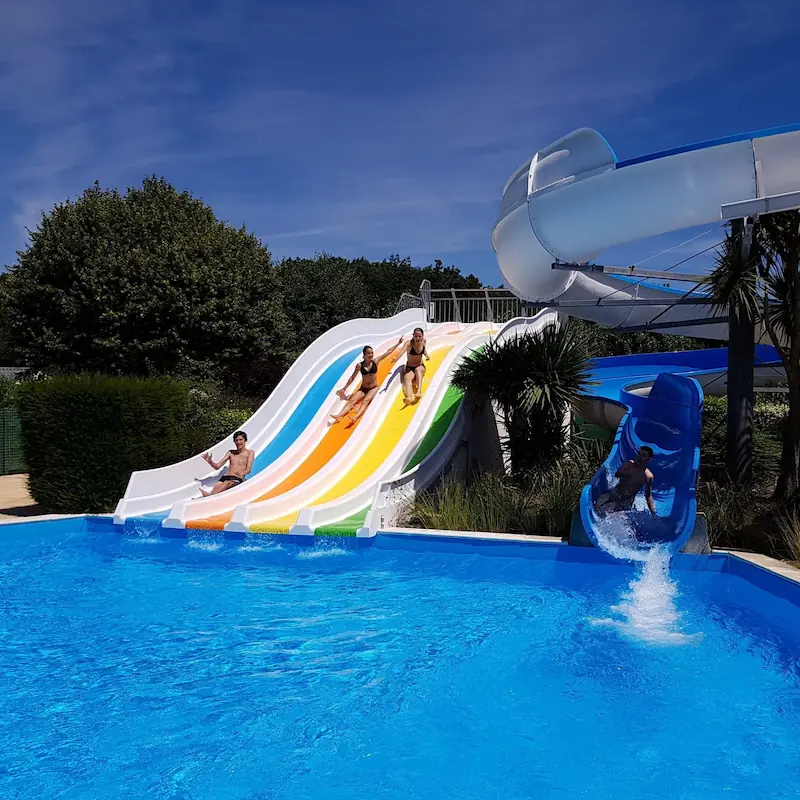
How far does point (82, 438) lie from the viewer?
1127 cm

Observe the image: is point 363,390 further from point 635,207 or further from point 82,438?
point 635,207

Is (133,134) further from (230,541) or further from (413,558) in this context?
(413,558)

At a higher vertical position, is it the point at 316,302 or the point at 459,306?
the point at 316,302

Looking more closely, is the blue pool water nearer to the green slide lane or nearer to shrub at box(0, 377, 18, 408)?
the green slide lane

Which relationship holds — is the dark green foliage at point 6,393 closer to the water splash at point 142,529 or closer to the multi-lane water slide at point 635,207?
the water splash at point 142,529

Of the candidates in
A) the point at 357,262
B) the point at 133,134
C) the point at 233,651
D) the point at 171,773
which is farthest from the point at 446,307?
the point at 357,262

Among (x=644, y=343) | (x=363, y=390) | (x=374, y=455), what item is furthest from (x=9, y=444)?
(x=644, y=343)

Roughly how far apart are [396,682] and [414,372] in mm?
8761

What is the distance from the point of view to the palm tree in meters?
11.3

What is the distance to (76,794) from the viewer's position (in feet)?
13.3

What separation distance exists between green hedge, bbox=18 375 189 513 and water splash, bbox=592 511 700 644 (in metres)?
6.92

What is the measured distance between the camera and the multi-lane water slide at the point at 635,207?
7.53 metres

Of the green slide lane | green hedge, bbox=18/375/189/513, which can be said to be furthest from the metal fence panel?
the green slide lane

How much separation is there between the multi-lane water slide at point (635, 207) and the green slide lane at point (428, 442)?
2851mm
